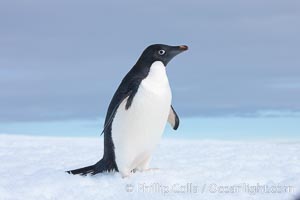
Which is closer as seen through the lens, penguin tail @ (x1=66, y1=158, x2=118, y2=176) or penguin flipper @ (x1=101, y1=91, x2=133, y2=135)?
penguin flipper @ (x1=101, y1=91, x2=133, y2=135)

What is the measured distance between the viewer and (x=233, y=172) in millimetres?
4832

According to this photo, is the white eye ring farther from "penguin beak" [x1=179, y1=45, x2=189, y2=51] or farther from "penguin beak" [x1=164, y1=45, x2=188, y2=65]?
"penguin beak" [x1=179, y1=45, x2=189, y2=51]

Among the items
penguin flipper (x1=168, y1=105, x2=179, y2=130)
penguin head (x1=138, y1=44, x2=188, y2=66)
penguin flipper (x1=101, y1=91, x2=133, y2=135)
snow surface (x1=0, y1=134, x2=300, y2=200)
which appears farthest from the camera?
penguin flipper (x1=168, y1=105, x2=179, y2=130)

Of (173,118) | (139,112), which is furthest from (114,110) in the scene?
(173,118)

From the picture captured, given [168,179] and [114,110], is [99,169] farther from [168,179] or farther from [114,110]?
[168,179]

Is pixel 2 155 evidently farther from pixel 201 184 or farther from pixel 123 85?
pixel 201 184

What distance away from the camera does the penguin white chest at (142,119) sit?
474 centimetres

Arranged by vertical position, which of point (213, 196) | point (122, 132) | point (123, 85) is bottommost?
point (213, 196)

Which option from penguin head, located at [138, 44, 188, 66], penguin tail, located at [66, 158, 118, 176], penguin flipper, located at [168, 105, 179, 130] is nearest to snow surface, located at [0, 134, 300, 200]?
penguin tail, located at [66, 158, 118, 176]

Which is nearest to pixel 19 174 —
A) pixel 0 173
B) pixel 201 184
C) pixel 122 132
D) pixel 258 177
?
pixel 0 173

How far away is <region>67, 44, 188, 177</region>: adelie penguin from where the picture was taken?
474 cm

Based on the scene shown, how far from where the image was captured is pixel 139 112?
474cm

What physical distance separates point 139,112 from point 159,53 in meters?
0.61

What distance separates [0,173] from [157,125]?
1.62 meters
